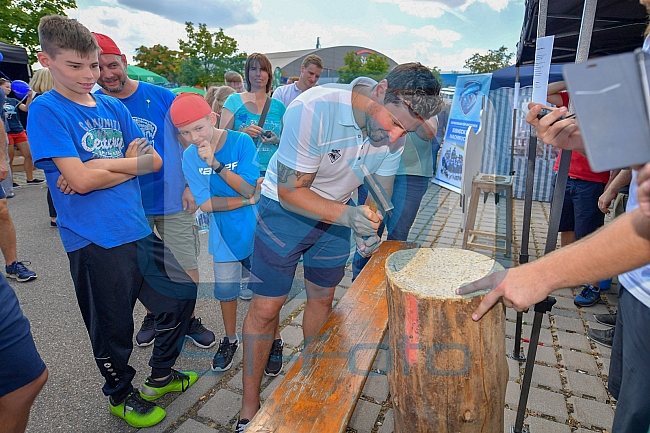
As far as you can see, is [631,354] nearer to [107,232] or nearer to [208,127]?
[107,232]

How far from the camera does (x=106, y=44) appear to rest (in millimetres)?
2373

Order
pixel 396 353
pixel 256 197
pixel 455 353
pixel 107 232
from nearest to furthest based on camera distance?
pixel 455 353, pixel 396 353, pixel 107 232, pixel 256 197

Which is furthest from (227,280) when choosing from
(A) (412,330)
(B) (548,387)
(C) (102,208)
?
(B) (548,387)

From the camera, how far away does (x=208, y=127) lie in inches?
98.1

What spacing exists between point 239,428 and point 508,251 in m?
3.61

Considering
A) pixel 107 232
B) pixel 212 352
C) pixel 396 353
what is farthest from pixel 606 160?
pixel 212 352

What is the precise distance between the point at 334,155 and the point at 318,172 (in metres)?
0.15

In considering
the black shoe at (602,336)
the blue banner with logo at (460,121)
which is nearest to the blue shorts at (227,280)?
the black shoe at (602,336)

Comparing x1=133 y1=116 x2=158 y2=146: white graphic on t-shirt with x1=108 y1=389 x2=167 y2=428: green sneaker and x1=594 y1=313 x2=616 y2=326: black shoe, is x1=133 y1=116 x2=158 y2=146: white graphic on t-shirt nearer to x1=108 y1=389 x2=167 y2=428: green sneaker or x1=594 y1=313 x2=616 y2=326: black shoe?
x1=108 y1=389 x2=167 y2=428: green sneaker

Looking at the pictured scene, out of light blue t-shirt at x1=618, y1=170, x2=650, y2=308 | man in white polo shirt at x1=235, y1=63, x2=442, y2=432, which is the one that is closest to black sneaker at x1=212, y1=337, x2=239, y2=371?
man in white polo shirt at x1=235, y1=63, x2=442, y2=432

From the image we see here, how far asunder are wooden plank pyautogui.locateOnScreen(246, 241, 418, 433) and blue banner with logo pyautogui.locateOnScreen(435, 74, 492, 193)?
521 centimetres

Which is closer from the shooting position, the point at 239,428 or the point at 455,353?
the point at 455,353

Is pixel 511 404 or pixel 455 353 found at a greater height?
pixel 455 353

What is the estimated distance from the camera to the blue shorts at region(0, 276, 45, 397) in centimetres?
143
